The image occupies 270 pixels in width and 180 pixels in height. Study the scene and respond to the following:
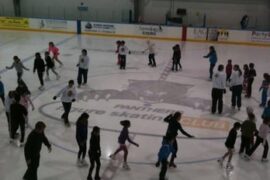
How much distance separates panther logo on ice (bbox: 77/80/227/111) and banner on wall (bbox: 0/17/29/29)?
15.1 m

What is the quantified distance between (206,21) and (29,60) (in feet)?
49.8

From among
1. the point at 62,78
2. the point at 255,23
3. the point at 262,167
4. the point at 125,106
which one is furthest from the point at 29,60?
the point at 255,23

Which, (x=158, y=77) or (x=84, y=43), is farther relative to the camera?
(x=84, y=43)

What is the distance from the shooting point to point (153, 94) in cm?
1573

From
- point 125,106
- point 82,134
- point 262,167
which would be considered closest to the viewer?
point 82,134

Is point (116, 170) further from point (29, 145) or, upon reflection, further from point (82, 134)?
point (29, 145)

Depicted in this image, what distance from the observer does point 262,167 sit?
33.1 ft

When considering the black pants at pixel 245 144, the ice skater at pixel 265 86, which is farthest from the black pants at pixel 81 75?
the black pants at pixel 245 144

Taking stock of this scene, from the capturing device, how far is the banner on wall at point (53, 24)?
29.0 m

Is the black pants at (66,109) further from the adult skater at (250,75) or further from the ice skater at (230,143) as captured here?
the adult skater at (250,75)

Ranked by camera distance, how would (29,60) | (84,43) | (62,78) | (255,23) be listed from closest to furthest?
(62,78), (29,60), (84,43), (255,23)

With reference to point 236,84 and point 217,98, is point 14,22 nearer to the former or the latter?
point 217,98

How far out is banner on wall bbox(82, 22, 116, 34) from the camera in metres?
28.3

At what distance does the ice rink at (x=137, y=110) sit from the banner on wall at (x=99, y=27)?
353 centimetres
